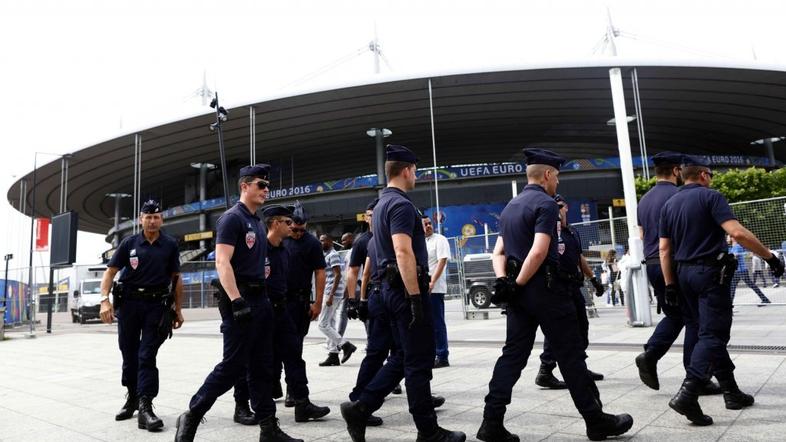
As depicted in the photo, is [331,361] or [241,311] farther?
[331,361]

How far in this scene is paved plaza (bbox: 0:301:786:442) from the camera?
369 centimetres

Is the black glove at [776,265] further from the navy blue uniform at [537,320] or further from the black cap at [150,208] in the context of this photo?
the black cap at [150,208]

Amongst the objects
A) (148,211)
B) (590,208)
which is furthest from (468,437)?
(590,208)

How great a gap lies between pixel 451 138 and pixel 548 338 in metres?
35.8

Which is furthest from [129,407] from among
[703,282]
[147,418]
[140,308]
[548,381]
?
[703,282]

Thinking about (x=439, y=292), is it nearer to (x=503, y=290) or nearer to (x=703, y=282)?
(x=503, y=290)

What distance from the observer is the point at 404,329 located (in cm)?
339

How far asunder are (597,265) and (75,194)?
42529 millimetres

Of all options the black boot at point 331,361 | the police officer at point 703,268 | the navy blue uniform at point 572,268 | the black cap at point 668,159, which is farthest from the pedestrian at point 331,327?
the police officer at point 703,268

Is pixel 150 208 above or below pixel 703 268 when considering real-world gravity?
above

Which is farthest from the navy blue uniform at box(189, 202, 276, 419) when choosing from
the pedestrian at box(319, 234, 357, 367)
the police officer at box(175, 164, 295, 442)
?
the pedestrian at box(319, 234, 357, 367)

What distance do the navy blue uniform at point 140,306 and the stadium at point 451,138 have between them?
69.6ft

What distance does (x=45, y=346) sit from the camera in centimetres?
1250

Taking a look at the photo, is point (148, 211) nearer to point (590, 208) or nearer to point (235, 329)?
point (235, 329)
